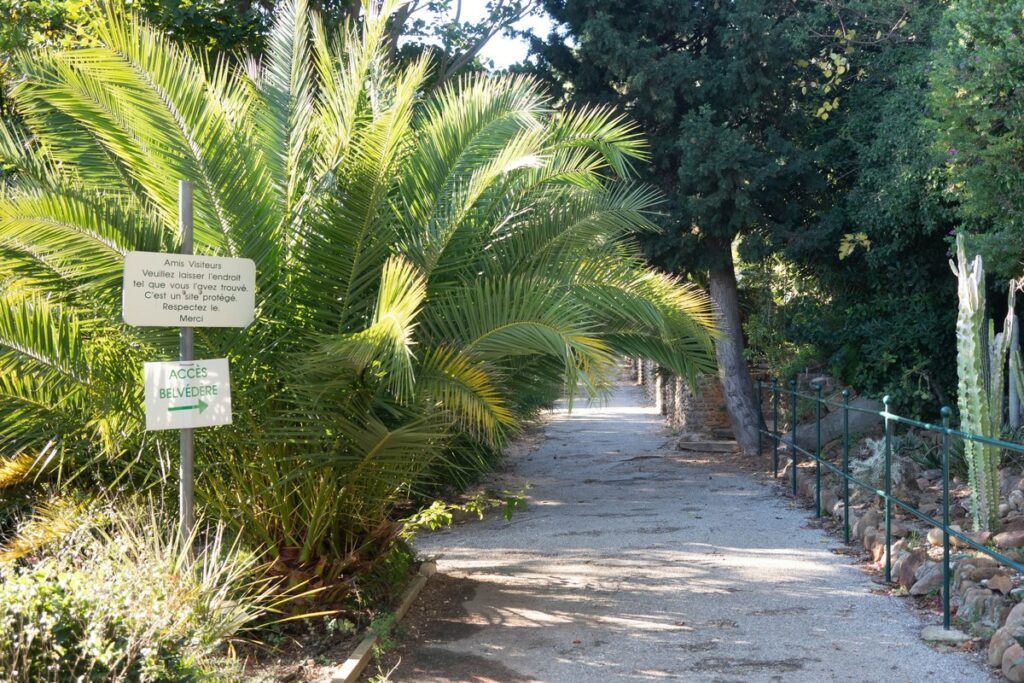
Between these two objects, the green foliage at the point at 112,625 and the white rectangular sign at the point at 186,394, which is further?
the white rectangular sign at the point at 186,394

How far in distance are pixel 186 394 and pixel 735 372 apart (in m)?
11.4

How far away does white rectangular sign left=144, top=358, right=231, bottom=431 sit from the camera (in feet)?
14.5

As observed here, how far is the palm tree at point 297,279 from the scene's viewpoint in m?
5.27

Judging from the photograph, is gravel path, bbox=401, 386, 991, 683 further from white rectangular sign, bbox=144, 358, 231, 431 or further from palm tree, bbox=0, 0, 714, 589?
white rectangular sign, bbox=144, 358, 231, 431

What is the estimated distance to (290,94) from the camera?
5.93 meters

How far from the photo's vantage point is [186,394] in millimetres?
4512

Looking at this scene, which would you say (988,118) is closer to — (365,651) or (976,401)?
(976,401)

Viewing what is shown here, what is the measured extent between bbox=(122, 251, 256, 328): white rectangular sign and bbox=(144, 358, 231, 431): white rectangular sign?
0.65 feet

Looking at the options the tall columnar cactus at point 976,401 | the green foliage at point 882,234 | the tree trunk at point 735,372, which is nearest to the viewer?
the tall columnar cactus at point 976,401

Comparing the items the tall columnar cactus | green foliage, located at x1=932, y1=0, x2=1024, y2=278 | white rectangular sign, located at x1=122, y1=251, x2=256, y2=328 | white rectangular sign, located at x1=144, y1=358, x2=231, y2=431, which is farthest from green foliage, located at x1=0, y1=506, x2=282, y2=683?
green foliage, located at x1=932, y1=0, x2=1024, y2=278

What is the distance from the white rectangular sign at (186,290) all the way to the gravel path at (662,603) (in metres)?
2.11

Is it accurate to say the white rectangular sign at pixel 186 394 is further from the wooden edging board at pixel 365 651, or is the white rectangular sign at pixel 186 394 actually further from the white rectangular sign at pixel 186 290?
the wooden edging board at pixel 365 651

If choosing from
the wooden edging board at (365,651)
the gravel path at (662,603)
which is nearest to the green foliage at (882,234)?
the gravel path at (662,603)

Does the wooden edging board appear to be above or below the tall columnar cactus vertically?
below
